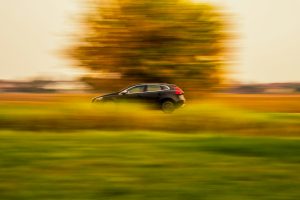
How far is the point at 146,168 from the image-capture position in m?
7.02

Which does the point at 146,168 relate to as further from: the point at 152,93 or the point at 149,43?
the point at 149,43

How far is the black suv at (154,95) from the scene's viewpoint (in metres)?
24.0

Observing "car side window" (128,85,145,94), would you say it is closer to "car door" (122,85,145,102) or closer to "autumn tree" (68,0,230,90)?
"car door" (122,85,145,102)

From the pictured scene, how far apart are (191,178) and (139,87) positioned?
58.3 feet

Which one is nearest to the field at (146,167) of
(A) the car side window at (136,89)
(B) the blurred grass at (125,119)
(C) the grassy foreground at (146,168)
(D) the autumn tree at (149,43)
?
(C) the grassy foreground at (146,168)

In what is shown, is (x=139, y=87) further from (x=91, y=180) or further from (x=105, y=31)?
(x=91, y=180)

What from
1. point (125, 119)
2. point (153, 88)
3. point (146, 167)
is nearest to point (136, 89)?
point (153, 88)

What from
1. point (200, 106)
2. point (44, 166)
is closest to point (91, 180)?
point (44, 166)

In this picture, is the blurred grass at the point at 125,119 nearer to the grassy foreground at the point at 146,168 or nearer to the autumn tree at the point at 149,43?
the grassy foreground at the point at 146,168

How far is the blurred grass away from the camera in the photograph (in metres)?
11.7

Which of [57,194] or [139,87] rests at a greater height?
[139,87]

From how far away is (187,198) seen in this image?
238 inches

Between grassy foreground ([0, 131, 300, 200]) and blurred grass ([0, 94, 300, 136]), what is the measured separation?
2672 mm

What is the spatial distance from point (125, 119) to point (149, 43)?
17686mm
